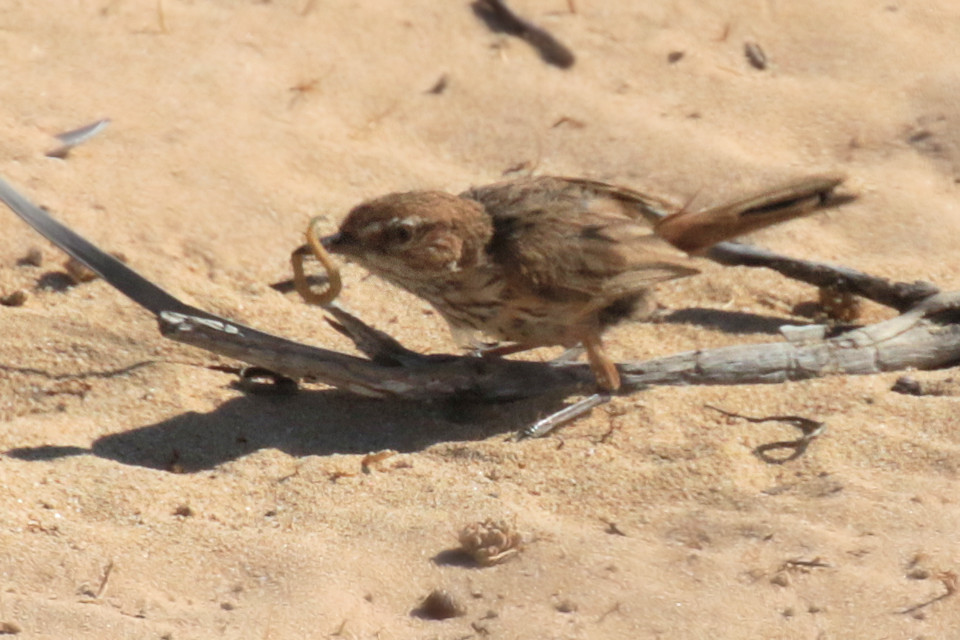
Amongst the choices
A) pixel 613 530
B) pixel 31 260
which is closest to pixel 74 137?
pixel 31 260

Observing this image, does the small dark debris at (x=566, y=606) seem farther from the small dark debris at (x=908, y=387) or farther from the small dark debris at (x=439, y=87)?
the small dark debris at (x=439, y=87)

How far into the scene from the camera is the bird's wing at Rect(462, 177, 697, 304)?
487 centimetres

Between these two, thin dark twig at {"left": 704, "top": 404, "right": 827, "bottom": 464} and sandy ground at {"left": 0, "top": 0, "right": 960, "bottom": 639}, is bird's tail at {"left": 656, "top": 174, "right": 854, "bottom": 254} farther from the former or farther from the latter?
thin dark twig at {"left": 704, "top": 404, "right": 827, "bottom": 464}

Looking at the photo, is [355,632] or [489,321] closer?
[355,632]

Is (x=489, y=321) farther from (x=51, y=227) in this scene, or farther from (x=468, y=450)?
(x=51, y=227)

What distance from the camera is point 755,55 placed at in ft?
23.5

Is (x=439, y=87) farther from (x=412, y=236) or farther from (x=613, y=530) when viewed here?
(x=613, y=530)

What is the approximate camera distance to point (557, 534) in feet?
13.1

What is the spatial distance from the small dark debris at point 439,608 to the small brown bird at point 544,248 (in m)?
1.45

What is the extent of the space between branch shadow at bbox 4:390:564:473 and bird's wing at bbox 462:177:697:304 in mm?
463

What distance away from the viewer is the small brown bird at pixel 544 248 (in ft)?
15.9

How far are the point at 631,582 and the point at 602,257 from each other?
1.51 m

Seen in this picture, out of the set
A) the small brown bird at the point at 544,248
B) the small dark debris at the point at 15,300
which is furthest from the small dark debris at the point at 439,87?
Result: the small dark debris at the point at 15,300

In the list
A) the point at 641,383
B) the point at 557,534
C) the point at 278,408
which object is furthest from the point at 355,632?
the point at 641,383
